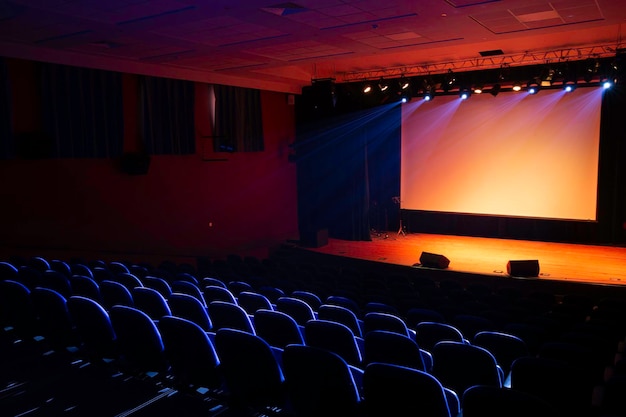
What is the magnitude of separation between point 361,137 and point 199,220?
5.58 meters

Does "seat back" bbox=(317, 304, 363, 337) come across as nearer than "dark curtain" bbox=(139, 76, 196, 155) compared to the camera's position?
Yes

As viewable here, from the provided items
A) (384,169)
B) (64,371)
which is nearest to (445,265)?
(384,169)

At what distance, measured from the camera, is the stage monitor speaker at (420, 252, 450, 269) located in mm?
11547

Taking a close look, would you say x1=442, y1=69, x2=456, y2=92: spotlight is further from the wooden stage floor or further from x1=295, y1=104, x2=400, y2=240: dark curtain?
the wooden stage floor

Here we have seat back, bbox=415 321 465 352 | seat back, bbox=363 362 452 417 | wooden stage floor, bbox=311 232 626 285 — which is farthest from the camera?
wooden stage floor, bbox=311 232 626 285

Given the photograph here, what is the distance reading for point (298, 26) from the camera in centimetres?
817

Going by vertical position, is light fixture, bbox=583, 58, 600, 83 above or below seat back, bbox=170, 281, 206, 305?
above

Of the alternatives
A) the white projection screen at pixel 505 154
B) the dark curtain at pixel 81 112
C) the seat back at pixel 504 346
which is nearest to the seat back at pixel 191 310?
the seat back at pixel 504 346

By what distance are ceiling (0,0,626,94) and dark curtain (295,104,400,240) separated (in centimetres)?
326

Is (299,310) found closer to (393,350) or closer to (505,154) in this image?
(393,350)

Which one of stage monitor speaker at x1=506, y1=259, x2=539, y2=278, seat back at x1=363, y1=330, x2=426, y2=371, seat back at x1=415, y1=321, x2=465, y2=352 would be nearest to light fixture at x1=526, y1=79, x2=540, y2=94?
stage monitor speaker at x1=506, y1=259, x2=539, y2=278

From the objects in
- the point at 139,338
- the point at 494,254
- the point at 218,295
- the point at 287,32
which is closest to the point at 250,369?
the point at 139,338

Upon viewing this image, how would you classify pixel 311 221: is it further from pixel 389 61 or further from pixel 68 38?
pixel 68 38

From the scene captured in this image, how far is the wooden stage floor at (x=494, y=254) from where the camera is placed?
11.1 metres
